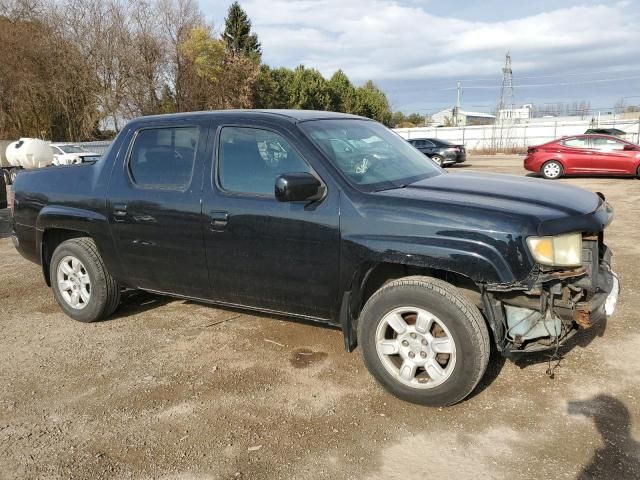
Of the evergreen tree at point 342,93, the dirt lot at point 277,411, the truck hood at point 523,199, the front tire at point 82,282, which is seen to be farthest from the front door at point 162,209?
the evergreen tree at point 342,93

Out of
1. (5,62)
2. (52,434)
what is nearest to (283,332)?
(52,434)

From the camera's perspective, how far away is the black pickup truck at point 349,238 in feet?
9.96

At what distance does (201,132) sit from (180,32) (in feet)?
137

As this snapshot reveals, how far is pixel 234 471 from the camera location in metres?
2.70

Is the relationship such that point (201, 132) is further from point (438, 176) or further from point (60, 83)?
point (60, 83)

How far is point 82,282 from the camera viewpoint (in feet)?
15.6

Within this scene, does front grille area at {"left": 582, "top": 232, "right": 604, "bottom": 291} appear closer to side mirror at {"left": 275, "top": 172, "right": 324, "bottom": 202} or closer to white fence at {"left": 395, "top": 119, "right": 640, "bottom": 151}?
A: side mirror at {"left": 275, "top": 172, "right": 324, "bottom": 202}

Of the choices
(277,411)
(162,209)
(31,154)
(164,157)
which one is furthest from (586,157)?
(31,154)

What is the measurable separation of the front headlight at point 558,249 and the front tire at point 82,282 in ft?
11.4

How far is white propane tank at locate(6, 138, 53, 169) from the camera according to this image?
22359 mm

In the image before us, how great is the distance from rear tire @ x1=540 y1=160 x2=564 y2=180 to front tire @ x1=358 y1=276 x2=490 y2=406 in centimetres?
1512

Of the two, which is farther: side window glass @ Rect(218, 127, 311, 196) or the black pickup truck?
side window glass @ Rect(218, 127, 311, 196)

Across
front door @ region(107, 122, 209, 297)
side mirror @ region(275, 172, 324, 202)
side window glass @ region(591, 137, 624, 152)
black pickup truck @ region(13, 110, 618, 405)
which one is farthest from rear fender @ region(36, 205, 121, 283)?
side window glass @ region(591, 137, 624, 152)

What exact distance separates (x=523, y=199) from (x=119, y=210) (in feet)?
10.1
